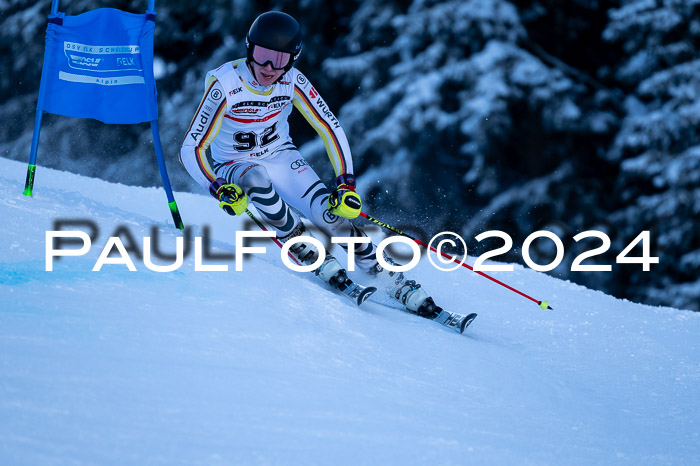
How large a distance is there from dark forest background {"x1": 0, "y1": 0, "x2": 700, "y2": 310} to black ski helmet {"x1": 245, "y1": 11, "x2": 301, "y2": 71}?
4.72m

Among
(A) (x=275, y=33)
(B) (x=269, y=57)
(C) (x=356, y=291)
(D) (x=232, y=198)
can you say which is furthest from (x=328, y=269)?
(A) (x=275, y=33)

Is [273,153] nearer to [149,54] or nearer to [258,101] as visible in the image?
[258,101]

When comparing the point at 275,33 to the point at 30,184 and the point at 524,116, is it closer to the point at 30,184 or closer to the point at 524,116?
the point at 30,184

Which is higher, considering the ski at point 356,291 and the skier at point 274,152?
the skier at point 274,152

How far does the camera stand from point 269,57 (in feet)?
12.2

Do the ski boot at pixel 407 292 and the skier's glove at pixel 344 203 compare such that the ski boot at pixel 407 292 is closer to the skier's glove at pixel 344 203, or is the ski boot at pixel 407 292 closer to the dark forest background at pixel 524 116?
the skier's glove at pixel 344 203

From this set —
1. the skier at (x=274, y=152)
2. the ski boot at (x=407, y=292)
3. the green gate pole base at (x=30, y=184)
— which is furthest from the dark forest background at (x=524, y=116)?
the green gate pole base at (x=30, y=184)

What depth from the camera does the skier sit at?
373 cm

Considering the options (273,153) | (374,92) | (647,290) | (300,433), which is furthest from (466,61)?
(300,433)

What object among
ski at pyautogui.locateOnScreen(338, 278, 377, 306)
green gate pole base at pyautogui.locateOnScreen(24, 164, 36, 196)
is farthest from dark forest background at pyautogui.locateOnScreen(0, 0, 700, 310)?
green gate pole base at pyautogui.locateOnScreen(24, 164, 36, 196)

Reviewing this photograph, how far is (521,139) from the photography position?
10609 mm

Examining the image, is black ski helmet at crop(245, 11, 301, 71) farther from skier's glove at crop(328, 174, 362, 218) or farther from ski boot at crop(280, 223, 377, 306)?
ski boot at crop(280, 223, 377, 306)

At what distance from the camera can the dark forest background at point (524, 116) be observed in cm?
909

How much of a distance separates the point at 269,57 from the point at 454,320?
68.9 inches
